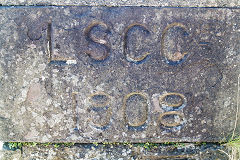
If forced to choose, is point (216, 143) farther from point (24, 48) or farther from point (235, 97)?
point (24, 48)

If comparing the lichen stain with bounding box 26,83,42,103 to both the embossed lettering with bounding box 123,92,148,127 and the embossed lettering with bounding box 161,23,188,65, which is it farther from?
the embossed lettering with bounding box 161,23,188,65

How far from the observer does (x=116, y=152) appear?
8.04 feet

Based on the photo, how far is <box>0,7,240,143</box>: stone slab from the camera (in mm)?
2227

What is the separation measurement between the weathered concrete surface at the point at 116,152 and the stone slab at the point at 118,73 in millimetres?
108

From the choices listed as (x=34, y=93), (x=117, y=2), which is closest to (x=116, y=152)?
(x=34, y=93)

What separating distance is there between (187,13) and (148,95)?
84 centimetres

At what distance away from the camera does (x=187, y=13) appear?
2232 millimetres

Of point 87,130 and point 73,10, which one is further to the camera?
point 87,130

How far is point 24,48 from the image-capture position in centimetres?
224

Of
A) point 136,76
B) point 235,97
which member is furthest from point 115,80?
point 235,97

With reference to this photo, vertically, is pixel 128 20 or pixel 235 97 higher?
pixel 128 20

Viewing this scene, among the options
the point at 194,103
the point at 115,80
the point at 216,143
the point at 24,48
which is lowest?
the point at 216,143

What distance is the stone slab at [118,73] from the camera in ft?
7.30

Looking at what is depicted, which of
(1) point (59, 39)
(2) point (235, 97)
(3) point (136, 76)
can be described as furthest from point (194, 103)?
(1) point (59, 39)
